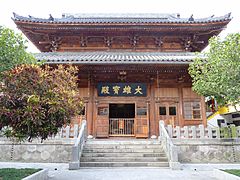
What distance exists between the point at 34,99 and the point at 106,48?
29.6 feet

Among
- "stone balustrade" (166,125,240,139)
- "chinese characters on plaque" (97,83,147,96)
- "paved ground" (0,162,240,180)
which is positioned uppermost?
"chinese characters on plaque" (97,83,147,96)

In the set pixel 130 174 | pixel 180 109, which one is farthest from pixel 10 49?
pixel 180 109

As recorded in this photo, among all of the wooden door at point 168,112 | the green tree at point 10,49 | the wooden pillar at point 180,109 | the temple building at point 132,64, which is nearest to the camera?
the green tree at point 10,49

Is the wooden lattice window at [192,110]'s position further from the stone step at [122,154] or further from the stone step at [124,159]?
the stone step at [124,159]

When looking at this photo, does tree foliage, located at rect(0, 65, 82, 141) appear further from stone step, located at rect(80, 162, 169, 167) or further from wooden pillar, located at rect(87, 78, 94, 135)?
wooden pillar, located at rect(87, 78, 94, 135)

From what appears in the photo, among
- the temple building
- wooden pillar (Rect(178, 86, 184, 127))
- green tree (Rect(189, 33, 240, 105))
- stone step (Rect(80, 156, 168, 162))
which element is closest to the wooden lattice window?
the temple building

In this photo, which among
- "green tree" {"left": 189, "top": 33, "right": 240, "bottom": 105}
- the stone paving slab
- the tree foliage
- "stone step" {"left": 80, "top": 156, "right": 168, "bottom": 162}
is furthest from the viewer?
"stone step" {"left": 80, "top": 156, "right": 168, "bottom": 162}

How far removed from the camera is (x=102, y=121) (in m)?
11.0

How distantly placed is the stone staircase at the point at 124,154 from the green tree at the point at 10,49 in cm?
444

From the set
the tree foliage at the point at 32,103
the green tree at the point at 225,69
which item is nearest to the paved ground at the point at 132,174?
the tree foliage at the point at 32,103

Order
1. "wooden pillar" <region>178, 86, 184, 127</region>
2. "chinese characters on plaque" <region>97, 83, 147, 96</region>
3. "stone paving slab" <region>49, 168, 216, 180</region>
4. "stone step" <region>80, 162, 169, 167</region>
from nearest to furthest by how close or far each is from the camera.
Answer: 1. "stone paving slab" <region>49, 168, 216, 180</region>
2. "stone step" <region>80, 162, 169, 167</region>
3. "wooden pillar" <region>178, 86, 184, 127</region>
4. "chinese characters on plaque" <region>97, 83, 147, 96</region>

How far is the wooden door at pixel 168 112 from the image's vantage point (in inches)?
435

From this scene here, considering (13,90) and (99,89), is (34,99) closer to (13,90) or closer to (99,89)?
(13,90)

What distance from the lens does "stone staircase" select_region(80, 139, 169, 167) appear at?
7555 mm
